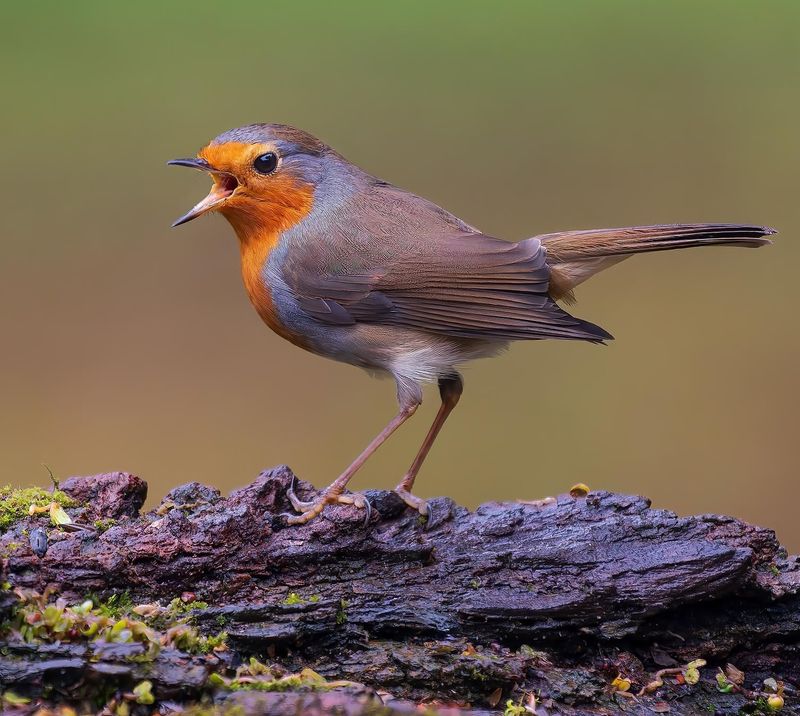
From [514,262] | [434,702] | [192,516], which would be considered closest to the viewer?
[434,702]

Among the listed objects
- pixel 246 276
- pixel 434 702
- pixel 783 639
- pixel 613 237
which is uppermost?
pixel 613 237

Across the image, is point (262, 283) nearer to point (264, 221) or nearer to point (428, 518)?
point (264, 221)

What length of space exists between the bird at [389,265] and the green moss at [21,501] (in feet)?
3.75

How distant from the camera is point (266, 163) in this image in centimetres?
444

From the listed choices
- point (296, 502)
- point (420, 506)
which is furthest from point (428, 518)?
point (296, 502)

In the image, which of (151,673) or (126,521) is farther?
(126,521)

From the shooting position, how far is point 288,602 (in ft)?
10.00

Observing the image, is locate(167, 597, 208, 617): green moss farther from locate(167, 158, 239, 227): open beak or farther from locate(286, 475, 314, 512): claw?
locate(167, 158, 239, 227): open beak

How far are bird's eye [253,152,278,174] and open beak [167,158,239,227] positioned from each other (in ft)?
0.41

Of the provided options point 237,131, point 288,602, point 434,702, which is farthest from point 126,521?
point 237,131

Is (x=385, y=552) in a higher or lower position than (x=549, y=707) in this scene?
higher

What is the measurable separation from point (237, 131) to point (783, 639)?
3.01 metres

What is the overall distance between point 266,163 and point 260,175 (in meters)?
0.07

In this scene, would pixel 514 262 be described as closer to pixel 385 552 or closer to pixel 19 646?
pixel 385 552
